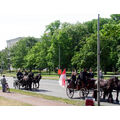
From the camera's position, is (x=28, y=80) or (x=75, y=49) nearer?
(x=28, y=80)

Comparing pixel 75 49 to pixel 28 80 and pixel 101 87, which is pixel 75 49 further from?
pixel 101 87

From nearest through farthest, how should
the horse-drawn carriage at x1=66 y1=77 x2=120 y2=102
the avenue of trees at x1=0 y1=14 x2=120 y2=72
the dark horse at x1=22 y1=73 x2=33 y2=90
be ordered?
the horse-drawn carriage at x1=66 y1=77 x2=120 y2=102 < the dark horse at x1=22 y1=73 x2=33 y2=90 < the avenue of trees at x1=0 y1=14 x2=120 y2=72

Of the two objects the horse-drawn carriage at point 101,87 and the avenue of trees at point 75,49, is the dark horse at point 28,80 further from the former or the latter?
the avenue of trees at point 75,49

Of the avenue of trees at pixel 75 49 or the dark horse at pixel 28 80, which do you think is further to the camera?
the avenue of trees at pixel 75 49

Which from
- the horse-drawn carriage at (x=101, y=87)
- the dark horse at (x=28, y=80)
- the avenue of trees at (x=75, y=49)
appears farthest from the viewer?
the avenue of trees at (x=75, y=49)

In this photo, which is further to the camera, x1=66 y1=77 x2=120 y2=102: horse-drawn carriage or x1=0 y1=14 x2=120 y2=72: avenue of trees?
x1=0 y1=14 x2=120 y2=72: avenue of trees

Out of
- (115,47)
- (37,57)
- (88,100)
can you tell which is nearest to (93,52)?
(115,47)

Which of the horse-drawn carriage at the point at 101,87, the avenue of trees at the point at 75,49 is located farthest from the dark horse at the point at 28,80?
the avenue of trees at the point at 75,49

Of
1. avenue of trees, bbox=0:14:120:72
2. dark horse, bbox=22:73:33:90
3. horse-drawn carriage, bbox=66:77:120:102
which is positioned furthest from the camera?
avenue of trees, bbox=0:14:120:72

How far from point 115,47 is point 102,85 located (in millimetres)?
38577

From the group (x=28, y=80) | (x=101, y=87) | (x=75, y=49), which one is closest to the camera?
(x=101, y=87)

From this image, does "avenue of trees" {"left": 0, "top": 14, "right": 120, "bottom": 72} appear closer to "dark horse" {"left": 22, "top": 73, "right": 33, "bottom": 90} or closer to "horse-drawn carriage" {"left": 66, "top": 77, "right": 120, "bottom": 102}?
"dark horse" {"left": 22, "top": 73, "right": 33, "bottom": 90}

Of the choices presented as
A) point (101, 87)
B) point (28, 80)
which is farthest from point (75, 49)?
point (101, 87)

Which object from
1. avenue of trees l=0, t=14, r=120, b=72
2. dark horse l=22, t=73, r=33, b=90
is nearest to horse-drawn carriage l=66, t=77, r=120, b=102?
dark horse l=22, t=73, r=33, b=90
